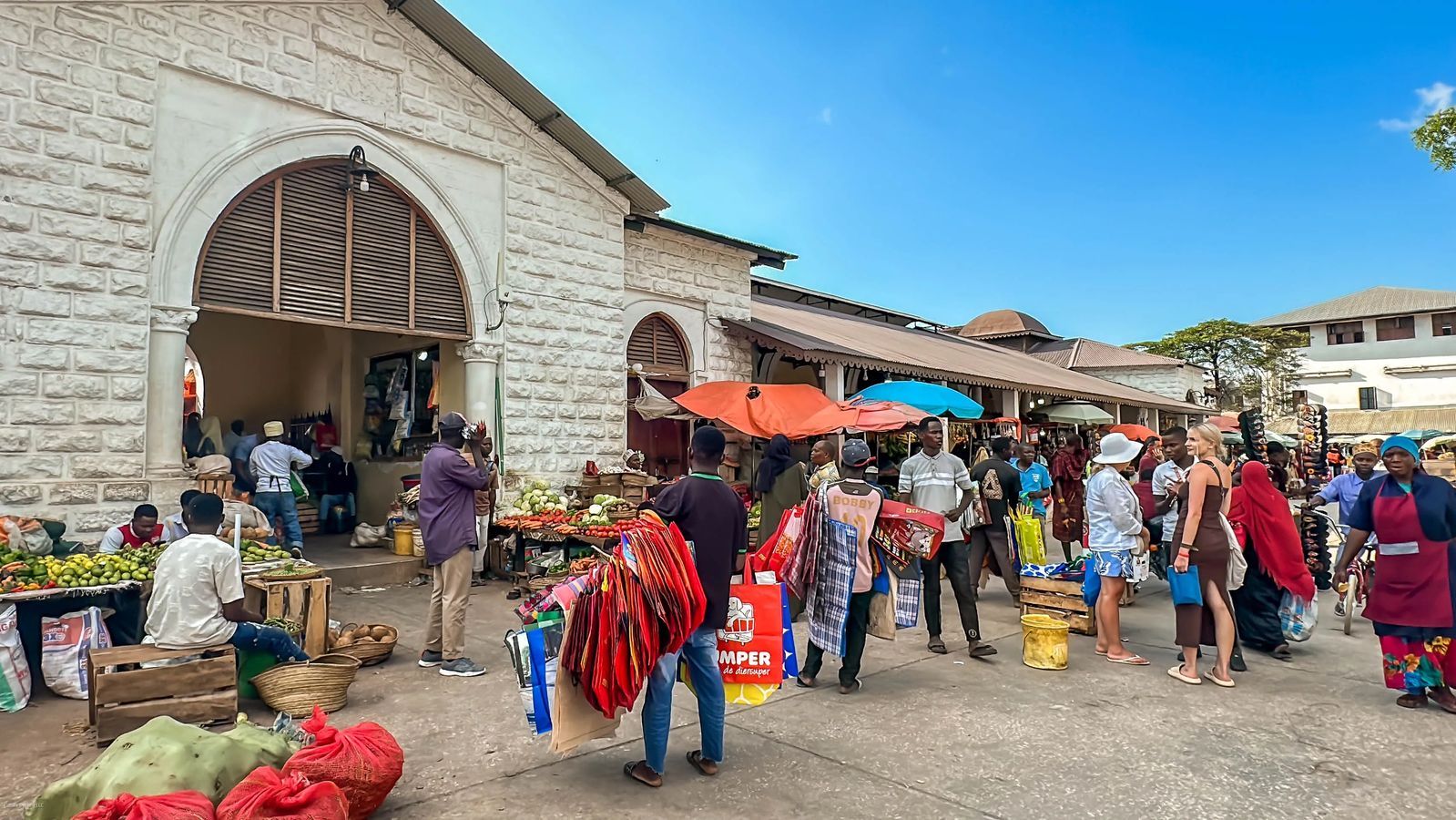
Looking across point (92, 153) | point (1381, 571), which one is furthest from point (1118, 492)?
point (92, 153)

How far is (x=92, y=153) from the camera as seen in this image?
24.4ft

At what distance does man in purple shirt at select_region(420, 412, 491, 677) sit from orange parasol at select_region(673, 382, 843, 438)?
185 inches

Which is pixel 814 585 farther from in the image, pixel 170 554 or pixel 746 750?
pixel 170 554

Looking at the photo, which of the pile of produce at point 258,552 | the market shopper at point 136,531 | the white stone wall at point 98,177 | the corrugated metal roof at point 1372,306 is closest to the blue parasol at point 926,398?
the white stone wall at point 98,177


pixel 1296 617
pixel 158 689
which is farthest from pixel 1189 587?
pixel 158 689

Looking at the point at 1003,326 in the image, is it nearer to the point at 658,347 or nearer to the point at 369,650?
the point at 658,347

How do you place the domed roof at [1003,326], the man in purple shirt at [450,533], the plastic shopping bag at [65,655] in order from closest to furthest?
the plastic shopping bag at [65,655], the man in purple shirt at [450,533], the domed roof at [1003,326]

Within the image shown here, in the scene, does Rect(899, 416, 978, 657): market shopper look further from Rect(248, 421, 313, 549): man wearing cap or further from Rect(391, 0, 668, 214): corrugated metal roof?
Rect(248, 421, 313, 549): man wearing cap

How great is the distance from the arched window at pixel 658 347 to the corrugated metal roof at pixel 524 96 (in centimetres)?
179

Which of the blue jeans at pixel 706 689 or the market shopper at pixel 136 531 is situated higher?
the market shopper at pixel 136 531

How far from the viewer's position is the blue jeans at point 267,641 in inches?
207

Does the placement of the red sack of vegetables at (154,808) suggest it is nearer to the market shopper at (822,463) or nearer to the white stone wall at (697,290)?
the market shopper at (822,463)

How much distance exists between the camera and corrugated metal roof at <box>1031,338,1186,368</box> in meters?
32.3

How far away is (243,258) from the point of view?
852 cm
